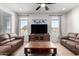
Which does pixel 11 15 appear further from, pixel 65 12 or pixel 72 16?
pixel 72 16

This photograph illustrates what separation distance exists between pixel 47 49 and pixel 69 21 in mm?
799

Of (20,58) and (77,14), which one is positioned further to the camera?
(77,14)

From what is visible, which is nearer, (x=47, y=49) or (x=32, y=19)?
(x=47, y=49)

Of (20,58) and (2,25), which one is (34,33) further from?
(20,58)

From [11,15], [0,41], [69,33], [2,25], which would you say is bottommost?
[0,41]

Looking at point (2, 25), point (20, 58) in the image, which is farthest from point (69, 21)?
point (20, 58)

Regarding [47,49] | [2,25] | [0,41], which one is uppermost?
[2,25]

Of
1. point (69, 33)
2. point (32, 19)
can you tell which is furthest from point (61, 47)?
point (32, 19)

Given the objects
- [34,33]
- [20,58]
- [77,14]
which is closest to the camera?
[20,58]

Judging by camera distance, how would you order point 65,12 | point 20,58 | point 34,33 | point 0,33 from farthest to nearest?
point 34,33
point 0,33
point 65,12
point 20,58

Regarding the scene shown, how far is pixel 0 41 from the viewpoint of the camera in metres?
2.21

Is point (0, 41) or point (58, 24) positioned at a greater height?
point (58, 24)

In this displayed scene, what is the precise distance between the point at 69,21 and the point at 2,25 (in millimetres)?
1446

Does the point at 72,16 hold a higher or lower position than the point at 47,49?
higher
